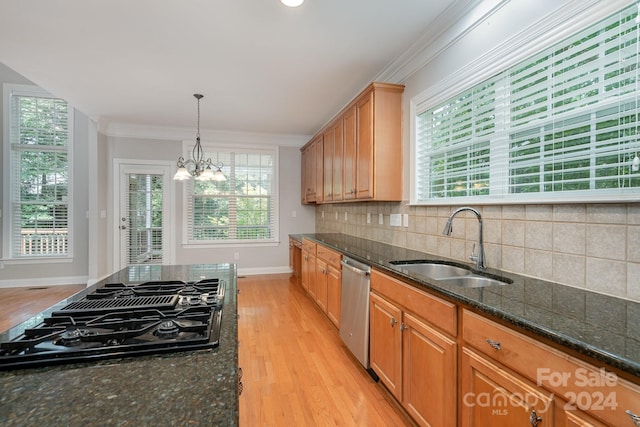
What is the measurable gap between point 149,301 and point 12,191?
578 cm

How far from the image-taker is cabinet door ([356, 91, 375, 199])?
2.90 m

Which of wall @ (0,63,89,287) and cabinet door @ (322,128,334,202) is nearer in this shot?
cabinet door @ (322,128,334,202)

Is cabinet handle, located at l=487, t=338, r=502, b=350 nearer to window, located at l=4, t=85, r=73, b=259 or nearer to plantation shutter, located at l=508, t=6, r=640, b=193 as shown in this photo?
plantation shutter, located at l=508, t=6, r=640, b=193

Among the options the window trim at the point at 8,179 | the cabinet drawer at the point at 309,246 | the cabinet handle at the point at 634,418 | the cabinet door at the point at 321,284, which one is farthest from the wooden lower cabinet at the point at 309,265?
the window trim at the point at 8,179

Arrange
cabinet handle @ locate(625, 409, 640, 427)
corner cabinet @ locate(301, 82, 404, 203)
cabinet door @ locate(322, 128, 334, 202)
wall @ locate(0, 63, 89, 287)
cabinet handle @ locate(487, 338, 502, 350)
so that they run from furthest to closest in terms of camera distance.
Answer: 1. wall @ locate(0, 63, 89, 287)
2. cabinet door @ locate(322, 128, 334, 202)
3. corner cabinet @ locate(301, 82, 404, 203)
4. cabinet handle @ locate(487, 338, 502, 350)
5. cabinet handle @ locate(625, 409, 640, 427)

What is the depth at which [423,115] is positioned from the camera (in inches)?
105

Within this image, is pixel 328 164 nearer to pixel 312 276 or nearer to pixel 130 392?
pixel 312 276

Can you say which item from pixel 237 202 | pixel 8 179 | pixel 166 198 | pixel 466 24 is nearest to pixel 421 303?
pixel 466 24

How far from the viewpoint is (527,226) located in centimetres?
171

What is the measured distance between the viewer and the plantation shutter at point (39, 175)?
16.5ft

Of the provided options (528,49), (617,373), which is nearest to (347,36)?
(528,49)

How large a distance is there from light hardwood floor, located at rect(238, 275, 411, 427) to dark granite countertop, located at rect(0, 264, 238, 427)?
1.40 m

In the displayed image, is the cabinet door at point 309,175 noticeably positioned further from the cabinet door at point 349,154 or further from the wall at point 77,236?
the wall at point 77,236

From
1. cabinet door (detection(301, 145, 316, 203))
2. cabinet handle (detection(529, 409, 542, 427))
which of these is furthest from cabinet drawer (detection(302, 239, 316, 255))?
cabinet handle (detection(529, 409, 542, 427))
